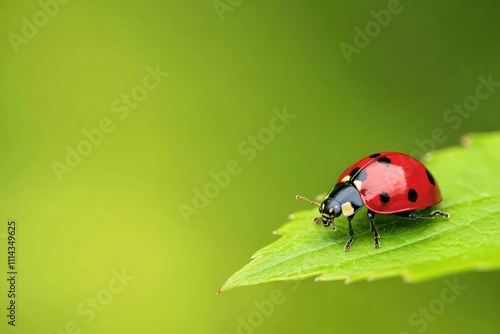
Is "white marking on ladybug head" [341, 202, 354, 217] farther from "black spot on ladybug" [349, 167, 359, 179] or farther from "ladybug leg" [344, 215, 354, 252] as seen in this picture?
"black spot on ladybug" [349, 167, 359, 179]

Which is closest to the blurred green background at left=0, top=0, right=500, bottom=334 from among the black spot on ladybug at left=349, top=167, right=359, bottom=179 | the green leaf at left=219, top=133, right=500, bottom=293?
the green leaf at left=219, top=133, right=500, bottom=293

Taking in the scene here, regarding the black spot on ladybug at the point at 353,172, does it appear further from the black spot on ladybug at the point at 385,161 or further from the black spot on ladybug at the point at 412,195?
the black spot on ladybug at the point at 412,195

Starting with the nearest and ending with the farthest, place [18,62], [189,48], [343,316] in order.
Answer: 1. [343,316]
2. [18,62]
3. [189,48]

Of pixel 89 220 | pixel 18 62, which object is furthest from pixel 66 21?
pixel 89 220

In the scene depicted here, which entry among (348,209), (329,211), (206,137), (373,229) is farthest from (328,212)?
(206,137)

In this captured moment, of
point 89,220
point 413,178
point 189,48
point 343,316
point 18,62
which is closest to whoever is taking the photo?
point 413,178

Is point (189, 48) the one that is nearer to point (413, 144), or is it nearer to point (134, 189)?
point (134, 189)
